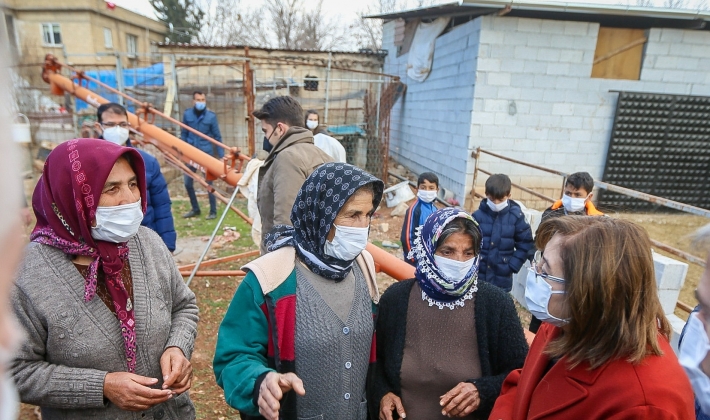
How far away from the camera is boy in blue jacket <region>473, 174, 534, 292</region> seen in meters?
3.64

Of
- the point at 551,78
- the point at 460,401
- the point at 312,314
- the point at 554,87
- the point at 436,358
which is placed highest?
the point at 551,78

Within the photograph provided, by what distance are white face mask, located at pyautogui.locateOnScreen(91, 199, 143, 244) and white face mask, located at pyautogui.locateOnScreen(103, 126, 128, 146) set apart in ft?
8.36

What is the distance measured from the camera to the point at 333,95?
1212 cm

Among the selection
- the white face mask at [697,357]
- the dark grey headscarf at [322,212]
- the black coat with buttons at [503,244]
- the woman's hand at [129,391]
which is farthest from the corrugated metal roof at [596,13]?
the woman's hand at [129,391]

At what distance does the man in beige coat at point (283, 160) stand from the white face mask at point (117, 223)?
3.69ft

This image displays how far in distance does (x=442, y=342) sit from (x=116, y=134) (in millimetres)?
3468

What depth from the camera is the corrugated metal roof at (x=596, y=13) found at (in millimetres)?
6480

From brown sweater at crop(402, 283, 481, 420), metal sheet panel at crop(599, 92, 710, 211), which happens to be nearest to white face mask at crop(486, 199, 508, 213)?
brown sweater at crop(402, 283, 481, 420)

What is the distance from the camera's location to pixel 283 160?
2.76 metres

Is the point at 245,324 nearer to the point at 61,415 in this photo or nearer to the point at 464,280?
the point at 61,415

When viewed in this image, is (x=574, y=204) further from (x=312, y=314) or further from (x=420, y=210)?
(x=312, y=314)

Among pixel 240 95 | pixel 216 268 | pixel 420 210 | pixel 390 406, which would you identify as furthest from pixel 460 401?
pixel 240 95

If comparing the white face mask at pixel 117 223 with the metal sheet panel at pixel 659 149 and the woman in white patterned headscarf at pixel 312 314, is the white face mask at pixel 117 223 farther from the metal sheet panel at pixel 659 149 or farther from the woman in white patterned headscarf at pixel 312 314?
the metal sheet panel at pixel 659 149

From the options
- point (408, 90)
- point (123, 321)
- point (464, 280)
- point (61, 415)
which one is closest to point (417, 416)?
point (464, 280)
